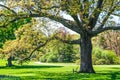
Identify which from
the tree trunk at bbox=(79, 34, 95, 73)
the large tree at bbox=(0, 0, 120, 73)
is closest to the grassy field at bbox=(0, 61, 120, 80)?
the tree trunk at bbox=(79, 34, 95, 73)

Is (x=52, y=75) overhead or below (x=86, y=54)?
below

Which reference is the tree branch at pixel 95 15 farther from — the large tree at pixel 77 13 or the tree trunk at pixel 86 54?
the tree trunk at pixel 86 54

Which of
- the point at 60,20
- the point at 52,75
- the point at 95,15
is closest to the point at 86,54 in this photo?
the point at 95,15

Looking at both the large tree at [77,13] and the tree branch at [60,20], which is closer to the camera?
the large tree at [77,13]

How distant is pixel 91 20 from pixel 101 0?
113 inches

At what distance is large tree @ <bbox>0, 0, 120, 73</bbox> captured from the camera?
29797 millimetres

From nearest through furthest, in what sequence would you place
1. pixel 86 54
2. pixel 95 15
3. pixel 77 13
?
pixel 77 13, pixel 95 15, pixel 86 54

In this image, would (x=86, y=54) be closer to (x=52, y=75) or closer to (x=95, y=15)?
(x=95, y=15)

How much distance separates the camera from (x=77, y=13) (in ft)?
99.4

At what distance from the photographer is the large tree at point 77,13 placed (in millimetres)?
29797

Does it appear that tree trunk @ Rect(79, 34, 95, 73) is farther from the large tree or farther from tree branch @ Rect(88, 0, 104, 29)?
tree branch @ Rect(88, 0, 104, 29)

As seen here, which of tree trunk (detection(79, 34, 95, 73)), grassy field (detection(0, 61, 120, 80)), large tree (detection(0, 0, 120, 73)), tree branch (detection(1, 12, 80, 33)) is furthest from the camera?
tree trunk (detection(79, 34, 95, 73))

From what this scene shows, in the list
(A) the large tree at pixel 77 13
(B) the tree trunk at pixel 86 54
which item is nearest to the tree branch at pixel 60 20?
(A) the large tree at pixel 77 13

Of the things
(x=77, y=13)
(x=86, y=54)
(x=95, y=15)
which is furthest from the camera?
(x=86, y=54)
